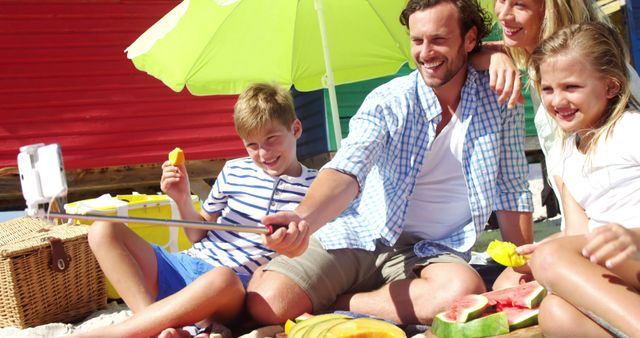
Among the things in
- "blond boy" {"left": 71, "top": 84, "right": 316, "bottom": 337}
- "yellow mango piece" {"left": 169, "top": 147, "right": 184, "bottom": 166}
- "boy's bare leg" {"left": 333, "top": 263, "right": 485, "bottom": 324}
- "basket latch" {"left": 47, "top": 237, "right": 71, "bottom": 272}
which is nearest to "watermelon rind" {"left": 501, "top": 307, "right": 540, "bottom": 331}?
"boy's bare leg" {"left": 333, "top": 263, "right": 485, "bottom": 324}

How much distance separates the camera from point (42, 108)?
8.18 m

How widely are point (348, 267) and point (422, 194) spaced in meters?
0.47

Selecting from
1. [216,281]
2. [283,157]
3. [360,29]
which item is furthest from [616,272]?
[360,29]

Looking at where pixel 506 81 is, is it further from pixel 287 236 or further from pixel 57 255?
pixel 57 255

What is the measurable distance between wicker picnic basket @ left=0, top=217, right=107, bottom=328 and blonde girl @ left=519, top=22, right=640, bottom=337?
3.02m

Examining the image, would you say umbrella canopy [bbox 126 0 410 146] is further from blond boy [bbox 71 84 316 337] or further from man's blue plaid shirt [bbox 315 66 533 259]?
man's blue plaid shirt [bbox 315 66 533 259]

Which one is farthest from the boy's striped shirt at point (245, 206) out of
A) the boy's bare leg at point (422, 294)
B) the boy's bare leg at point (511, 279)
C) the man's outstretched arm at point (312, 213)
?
the boy's bare leg at point (511, 279)

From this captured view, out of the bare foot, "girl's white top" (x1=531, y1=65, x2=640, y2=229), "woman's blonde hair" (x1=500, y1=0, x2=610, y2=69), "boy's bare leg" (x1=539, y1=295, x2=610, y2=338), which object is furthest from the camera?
"woman's blonde hair" (x1=500, y1=0, x2=610, y2=69)

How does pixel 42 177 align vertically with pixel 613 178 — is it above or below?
above

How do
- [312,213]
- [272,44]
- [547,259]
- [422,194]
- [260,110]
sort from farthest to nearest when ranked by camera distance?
[272,44]
[260,110]
[422,194]
[312,213]
[547,259]

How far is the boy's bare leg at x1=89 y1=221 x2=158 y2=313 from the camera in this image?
3.14m

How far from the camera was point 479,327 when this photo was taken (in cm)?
255

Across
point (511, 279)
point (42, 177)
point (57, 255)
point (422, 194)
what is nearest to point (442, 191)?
point (422, 194)

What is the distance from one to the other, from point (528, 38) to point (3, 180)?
21.9 feet
